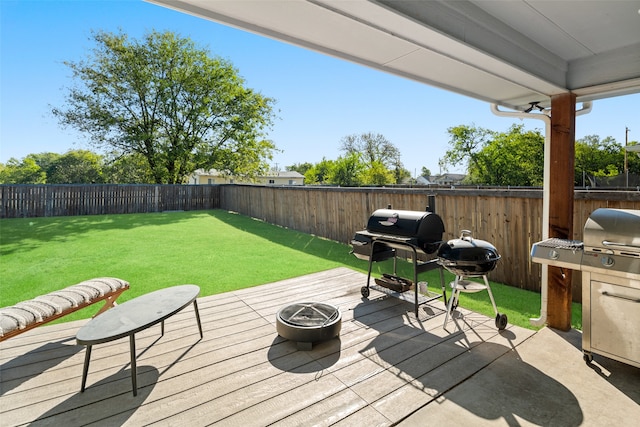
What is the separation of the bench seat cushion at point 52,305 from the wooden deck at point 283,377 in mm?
372

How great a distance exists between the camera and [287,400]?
1.93 meters

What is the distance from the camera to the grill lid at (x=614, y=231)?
2.01 meters

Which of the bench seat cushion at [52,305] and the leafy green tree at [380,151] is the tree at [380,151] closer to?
the leafy green tree at [380,151]

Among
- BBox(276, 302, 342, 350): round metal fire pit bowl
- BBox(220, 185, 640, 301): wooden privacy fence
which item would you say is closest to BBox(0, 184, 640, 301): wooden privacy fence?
BBox(220, 185, 640, 301): wooden privacy fence

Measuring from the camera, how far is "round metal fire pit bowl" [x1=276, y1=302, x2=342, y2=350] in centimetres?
247

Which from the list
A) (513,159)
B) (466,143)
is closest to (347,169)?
(466,143)

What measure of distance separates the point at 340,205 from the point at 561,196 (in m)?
4.47

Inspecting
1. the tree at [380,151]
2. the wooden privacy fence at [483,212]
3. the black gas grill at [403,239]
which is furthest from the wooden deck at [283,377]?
the tree at [380,151]

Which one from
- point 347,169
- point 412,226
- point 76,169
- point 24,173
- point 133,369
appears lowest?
point 133,369

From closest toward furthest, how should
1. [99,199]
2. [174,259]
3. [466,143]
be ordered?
[174,259] → [99,199] → [466,143]

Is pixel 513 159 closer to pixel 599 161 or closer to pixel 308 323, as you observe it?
pixel 599 161

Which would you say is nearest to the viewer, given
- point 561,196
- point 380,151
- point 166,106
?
point 561,196

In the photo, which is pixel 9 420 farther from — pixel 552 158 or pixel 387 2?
pixel 552 158

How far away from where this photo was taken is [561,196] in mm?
2904
